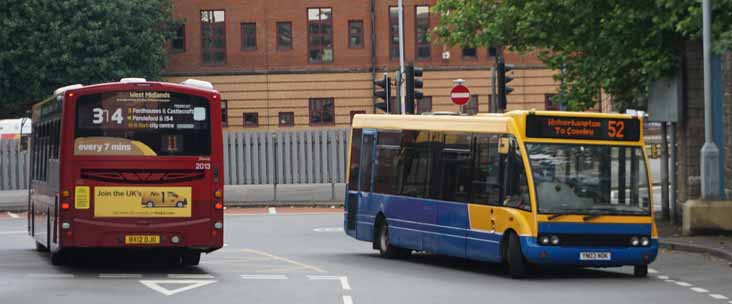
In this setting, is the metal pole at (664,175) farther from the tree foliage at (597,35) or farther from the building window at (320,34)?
the building window at (320,34)

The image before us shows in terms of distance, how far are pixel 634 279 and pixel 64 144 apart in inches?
301

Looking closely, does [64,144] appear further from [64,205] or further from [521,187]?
[521,187]

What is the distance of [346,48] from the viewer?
229 ft

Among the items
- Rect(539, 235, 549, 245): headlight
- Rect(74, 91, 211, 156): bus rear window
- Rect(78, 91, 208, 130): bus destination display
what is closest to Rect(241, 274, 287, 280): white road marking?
Rect(74, 91, 211, 156): bus rear window

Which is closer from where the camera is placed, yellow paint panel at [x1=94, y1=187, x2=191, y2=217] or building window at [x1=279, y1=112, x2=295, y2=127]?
yellow paint panel at [x1=94, y1=187, x2=191, y2=217]

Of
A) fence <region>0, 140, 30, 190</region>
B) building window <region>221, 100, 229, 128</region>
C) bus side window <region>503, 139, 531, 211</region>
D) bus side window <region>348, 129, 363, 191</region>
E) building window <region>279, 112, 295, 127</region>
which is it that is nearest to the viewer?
bus side window <region>503, 139, 531, 211</region>

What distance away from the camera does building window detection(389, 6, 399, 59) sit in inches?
2734

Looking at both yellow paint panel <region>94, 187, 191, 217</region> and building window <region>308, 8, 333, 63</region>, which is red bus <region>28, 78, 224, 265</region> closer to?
yellow paint panel <region>94, 187, 191, 217</region>

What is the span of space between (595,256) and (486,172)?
2163 mm

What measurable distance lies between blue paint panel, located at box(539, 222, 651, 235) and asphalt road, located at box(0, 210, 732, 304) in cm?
64

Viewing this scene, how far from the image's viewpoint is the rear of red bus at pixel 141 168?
22.1 metres

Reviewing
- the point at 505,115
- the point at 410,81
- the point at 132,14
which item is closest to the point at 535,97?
the point at 132,14

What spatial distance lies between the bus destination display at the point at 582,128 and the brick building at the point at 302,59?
46849 millimetres

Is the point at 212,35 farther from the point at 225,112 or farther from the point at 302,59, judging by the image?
the point at 302,59
